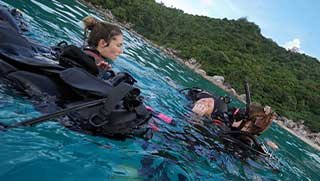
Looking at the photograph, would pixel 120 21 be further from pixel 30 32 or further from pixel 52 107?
pixel 52 107

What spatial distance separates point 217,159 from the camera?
17.0ft

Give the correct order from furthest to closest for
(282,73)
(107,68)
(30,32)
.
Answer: (282,73) → (30,32) → (107,68)

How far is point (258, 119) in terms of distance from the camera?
5.71 meters

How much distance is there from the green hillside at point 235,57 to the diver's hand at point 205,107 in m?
27.0

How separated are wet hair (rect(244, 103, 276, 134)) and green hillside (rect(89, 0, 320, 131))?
91.4 ft

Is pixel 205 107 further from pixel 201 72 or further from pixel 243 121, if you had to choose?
pixel 201 72

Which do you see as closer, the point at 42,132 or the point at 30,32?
the point at 42,132

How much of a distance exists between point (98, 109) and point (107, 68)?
157 centimetres

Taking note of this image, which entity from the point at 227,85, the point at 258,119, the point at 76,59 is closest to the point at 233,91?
the point at 227,85

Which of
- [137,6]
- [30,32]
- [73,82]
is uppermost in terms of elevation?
[137,6]

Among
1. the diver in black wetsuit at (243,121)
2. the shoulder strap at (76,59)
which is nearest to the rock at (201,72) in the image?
the diver in black wetsuit at (243,121)

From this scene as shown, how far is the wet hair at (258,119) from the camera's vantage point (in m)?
5.67

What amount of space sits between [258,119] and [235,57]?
4206 centimetres

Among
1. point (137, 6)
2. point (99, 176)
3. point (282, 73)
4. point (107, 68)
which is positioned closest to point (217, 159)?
point (107, 68)
